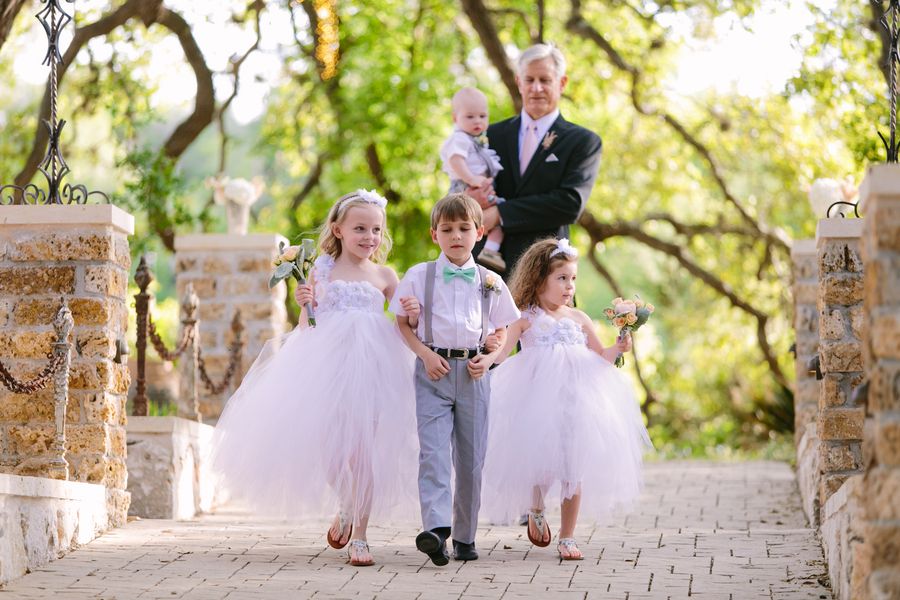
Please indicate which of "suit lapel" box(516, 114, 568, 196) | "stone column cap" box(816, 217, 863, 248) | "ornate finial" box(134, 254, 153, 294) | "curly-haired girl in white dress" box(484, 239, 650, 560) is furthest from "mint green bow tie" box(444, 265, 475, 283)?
"ornate finial" box(134, 254, 153, 294)

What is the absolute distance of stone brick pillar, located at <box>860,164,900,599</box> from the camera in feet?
12.9

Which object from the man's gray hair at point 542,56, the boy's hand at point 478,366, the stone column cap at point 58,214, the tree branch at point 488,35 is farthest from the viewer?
the tree branch at point 488,35

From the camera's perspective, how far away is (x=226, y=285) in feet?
33.8

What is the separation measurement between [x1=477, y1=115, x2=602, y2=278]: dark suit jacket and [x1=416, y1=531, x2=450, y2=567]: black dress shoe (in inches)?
82.0

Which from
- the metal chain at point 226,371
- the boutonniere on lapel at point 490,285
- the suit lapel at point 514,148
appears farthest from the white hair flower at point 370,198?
the metal chain at point 226,371

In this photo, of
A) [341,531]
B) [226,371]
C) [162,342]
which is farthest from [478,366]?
[226,371]

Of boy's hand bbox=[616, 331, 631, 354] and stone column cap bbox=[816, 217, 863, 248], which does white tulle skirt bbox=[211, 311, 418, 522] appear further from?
stone column cap bbox=[816, 217, 863, 248]

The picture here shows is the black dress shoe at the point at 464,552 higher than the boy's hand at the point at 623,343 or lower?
lower

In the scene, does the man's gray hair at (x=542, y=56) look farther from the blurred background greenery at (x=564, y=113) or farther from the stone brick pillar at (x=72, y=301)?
the blurred background greenery at (x=564, y=113)

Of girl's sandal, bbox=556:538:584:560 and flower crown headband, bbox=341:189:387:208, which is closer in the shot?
girl's sandal, bbox=556:538:584:560

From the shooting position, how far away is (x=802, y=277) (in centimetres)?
938

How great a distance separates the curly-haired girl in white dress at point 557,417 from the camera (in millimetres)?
5789

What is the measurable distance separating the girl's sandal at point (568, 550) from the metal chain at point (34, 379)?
2.36 meters

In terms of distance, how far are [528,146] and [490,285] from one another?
1.76 m
